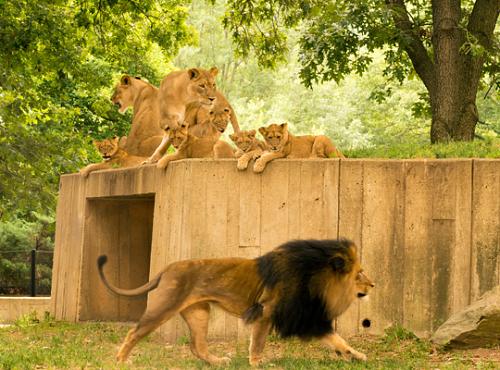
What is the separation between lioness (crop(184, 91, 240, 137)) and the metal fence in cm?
1289

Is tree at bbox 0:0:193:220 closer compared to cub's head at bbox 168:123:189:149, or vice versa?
cub's head at bbox 168:123:189:149

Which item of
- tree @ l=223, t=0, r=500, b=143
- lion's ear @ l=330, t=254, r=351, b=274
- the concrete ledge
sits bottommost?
the concrete ledge

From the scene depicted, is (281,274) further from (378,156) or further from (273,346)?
(378,156)

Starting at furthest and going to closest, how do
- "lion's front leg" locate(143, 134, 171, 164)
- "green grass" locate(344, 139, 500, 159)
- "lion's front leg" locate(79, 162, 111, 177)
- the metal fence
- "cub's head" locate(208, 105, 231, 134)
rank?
the metal fence → "lion's front leg" locate(79, 162, 111, 177) → "cub's head" locate(208, 105, 231, 134) → "lion's front leg" locate(143, 134, 171, 164) → "green grass" locate(344, 139, 500, 159)

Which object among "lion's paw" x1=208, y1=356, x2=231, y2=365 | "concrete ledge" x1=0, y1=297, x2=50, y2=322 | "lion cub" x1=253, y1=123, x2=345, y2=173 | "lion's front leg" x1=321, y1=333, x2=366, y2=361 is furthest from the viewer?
"concrete ledge" x1=0, y1=297, x2=50, y2=322

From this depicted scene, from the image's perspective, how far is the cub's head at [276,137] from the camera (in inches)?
533

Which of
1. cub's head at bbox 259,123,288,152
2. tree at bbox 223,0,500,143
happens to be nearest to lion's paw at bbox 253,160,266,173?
cub's head at bbox 259,123,288,152

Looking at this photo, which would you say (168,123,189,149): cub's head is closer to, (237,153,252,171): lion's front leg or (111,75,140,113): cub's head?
(237,153,252,171): lion's front leg

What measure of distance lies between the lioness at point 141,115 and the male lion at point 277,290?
241 inches

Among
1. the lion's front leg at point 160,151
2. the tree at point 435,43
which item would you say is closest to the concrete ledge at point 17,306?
the tree at point 435,43

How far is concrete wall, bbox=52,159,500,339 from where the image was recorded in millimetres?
12789

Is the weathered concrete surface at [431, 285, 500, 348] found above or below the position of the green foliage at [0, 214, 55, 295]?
below

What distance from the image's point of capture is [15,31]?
1964 cm

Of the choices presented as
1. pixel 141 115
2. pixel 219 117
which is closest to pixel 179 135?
pixel 219 117
